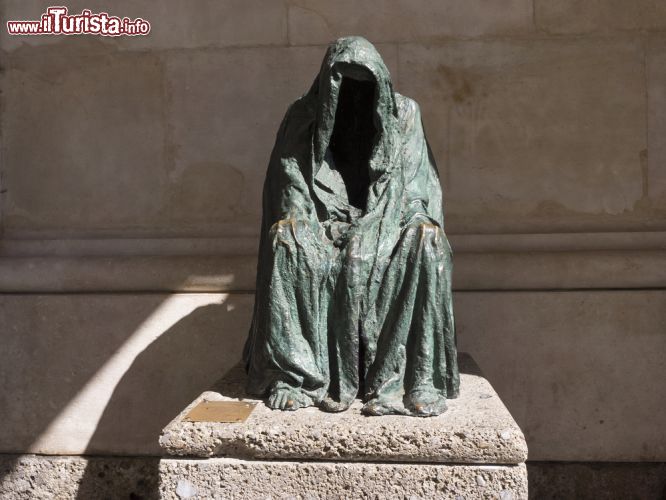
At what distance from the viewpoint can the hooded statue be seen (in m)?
3.40

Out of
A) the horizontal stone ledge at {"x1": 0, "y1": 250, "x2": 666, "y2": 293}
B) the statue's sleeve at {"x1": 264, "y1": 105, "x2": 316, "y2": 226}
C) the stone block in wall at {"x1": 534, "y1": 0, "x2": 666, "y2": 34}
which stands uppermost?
the stone block in wall at {"x1": 534, "y1": 0, "x2": 666, "y2": 34}

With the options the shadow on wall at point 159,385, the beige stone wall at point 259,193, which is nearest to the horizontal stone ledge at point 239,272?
the beige stone wall at point 259,193

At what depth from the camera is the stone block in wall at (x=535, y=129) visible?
4.67 m

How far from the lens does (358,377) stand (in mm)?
3451

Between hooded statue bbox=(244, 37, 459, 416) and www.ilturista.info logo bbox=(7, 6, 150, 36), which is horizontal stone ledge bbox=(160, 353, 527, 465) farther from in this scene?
www.ilturista.info logo bbox=(7, 6, 150, 36)

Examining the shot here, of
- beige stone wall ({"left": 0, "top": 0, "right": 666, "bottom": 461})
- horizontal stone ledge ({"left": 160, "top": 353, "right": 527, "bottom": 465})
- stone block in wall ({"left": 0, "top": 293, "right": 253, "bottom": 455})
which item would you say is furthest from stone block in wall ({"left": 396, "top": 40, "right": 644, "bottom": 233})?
horizontal stone ledge ({"left": 160, "top": 353, "right": 527, "bottom": 465})

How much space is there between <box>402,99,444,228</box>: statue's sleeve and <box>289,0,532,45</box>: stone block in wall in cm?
102

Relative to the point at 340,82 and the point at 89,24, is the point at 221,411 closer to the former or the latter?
the point at 340,82

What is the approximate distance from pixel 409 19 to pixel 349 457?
2.56m

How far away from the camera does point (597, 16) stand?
184 inches

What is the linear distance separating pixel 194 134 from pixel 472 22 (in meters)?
1.62

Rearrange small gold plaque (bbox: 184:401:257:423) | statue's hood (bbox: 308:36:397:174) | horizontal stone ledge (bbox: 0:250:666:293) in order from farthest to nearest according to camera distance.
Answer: horizontal stone ledge (bbox: 0:250:666:293) < statue's hood (bbox: 308:36:397:174) < small gold plaque (bbox: 184:401:257:423)

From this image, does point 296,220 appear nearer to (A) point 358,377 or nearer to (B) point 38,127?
(A) point 358,377

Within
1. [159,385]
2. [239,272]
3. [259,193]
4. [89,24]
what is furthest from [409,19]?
[159,385]
